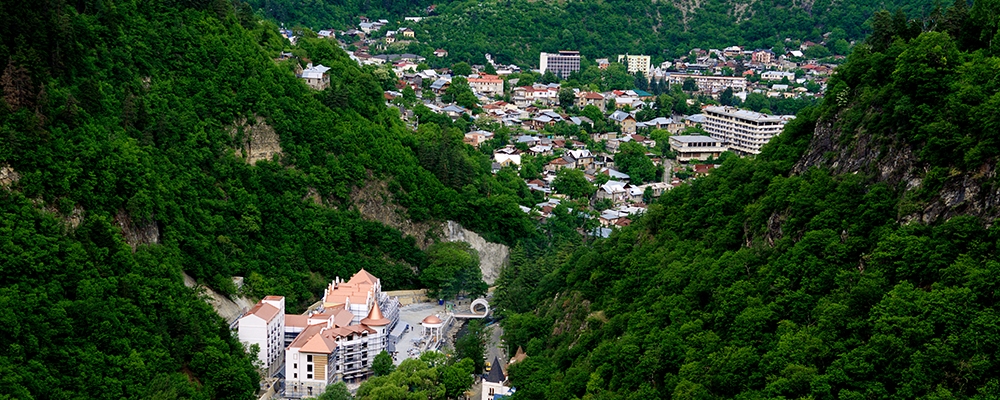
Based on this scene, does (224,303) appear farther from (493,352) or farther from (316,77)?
(316,77)

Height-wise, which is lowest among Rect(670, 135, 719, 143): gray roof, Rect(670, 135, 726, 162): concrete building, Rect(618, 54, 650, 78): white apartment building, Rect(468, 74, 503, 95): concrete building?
Rect(670, 135, 726, 162): concrete building

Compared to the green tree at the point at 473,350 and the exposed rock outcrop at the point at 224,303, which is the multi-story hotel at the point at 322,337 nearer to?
the exposed rock outcrop at the point at 224,303

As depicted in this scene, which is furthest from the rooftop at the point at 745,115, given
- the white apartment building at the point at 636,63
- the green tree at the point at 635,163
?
the white apartment building at the point at 636,63

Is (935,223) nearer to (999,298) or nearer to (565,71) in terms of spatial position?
(999,298)

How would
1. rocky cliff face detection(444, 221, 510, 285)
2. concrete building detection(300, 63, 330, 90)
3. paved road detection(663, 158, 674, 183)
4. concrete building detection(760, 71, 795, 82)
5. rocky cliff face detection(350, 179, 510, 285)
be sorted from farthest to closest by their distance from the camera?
concrete building detection(760, 71, 795, 82)
paved road detection(663, 158, 674, 183)
concrete building detection(300, 63, 330, 90)
rocky cliff face detection(444, 221, 510, 285)
rocky cliff face detection(350, 179, 510, 285)

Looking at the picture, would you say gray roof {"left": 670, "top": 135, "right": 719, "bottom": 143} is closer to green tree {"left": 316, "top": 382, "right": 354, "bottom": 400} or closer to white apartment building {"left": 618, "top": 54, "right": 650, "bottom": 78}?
white apartment building {"left": 618, "top": 54, "right": 650, "bottom": 78}

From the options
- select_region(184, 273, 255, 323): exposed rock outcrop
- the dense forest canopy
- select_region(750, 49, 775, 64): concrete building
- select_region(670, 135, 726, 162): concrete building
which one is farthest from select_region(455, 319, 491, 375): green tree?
select_region(750, 49, 775, 64): concrete building
